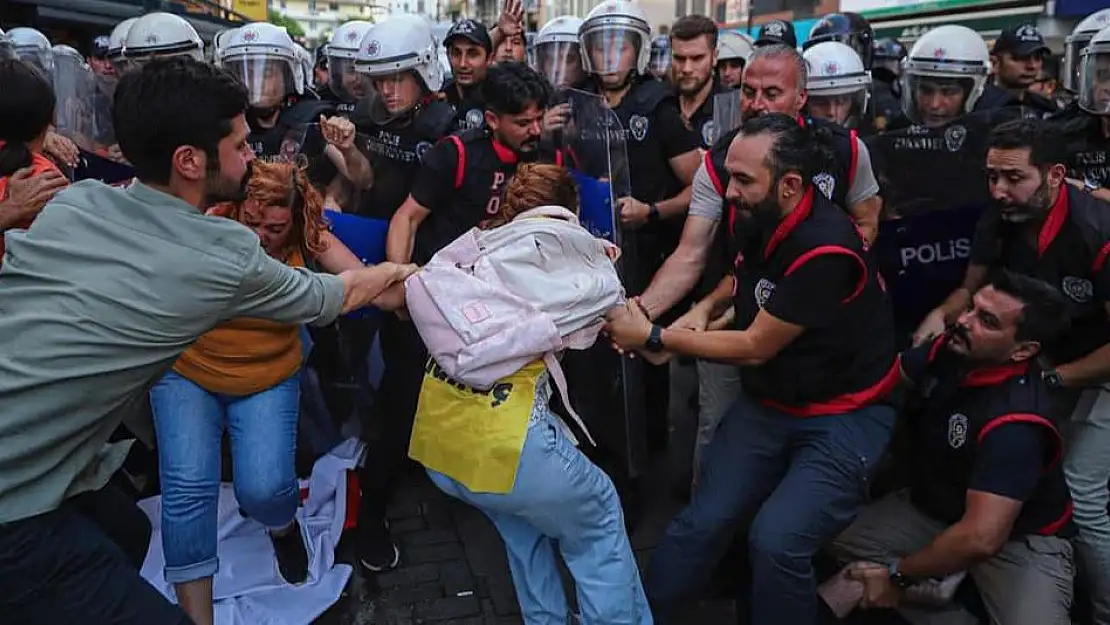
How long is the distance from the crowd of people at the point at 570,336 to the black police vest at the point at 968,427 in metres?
0.01

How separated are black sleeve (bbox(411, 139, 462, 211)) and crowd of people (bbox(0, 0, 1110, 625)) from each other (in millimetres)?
Answer: 18

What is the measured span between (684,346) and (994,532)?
104 centimetres

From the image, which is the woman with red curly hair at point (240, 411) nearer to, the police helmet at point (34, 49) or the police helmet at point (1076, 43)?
the police helmet at point (34, 49)

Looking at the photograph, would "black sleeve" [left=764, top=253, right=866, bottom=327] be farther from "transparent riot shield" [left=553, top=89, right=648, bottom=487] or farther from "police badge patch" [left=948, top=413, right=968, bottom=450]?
"transparent riot shield" [left=553, top=89, right=648, bottom=487]

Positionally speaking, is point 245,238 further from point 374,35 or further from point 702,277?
point 374,35

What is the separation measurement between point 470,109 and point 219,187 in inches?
103

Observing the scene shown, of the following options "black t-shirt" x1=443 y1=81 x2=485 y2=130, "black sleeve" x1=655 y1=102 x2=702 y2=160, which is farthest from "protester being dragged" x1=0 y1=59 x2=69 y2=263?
"black sleeve" x1=655 y1=102 x2=702 y2=160

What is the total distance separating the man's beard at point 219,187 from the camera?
2094 mm

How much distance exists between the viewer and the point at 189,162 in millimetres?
2037

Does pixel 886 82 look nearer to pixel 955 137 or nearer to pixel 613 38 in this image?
pixel 955 137

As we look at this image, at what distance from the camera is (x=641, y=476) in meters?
4.21

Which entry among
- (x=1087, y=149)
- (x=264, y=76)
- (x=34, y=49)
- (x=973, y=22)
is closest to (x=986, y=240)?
(x=1087, y=149)

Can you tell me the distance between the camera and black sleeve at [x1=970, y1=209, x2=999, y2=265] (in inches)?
129

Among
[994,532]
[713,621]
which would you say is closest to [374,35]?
[713,621]
